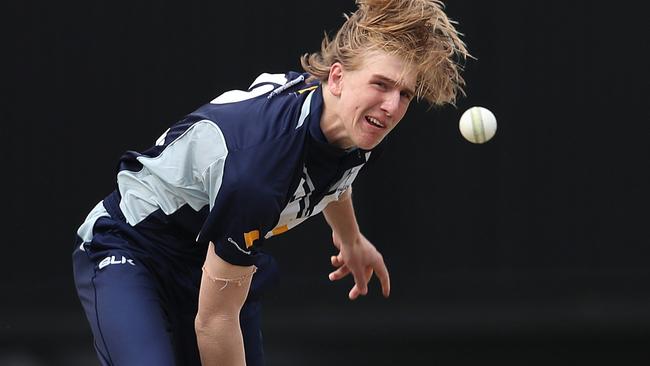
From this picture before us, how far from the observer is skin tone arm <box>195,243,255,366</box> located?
8.70ft

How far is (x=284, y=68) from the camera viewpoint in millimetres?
5023

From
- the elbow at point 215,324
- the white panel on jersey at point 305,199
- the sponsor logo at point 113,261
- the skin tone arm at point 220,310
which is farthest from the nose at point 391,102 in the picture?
the sponsor logo at point 113,261

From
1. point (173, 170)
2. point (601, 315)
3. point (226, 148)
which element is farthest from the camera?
point (601, 315)

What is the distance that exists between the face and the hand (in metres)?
0.78

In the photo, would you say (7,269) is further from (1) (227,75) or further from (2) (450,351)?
(2) (450,351)

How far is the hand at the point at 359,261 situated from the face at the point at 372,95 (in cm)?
78

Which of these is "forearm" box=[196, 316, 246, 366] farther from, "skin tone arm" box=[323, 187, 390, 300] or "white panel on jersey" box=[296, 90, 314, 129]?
"skin tone arm" box=[323, 187, 390, 300]

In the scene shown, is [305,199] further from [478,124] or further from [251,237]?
[478,124]

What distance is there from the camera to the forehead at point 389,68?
102 inches

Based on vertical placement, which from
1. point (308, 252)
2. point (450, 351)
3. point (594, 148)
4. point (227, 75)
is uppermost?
point (227, 75)

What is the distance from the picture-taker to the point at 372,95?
2.59m

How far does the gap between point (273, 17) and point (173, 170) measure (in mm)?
2379

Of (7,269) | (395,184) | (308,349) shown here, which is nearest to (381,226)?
(395,184)

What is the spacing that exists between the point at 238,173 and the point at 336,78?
14.4 inches
